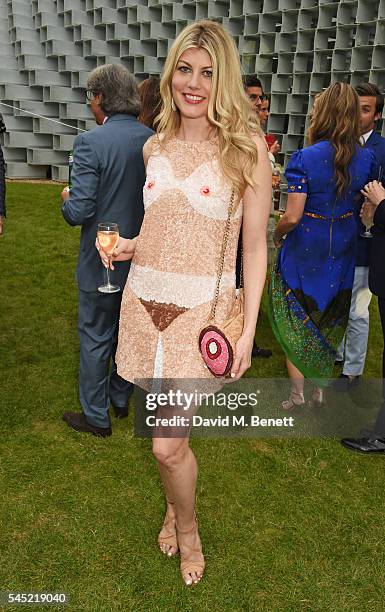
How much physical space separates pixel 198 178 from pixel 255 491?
1517 mm

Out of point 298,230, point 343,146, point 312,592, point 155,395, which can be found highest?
point 343,146

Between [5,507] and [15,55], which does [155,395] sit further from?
[15,55]

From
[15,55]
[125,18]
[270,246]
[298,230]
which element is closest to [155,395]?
[298,230]

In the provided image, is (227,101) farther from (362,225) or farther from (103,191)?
(362,225)

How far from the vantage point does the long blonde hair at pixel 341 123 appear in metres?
2.69

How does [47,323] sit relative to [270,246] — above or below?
below

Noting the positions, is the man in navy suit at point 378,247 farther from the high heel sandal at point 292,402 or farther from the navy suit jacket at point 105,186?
the navy suit jacket at point 105,186

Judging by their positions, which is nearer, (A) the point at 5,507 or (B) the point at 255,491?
(A) the point at 5,507

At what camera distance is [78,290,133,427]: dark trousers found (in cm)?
272

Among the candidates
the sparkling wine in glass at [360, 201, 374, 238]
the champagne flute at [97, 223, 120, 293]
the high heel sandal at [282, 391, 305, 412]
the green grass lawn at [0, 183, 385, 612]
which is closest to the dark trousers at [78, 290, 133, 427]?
the green grass lawn at [0, 183, 385, 612]

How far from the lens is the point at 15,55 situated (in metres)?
10.6

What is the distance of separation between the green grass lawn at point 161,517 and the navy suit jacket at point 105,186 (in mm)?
870

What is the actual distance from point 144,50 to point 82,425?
7588 mm

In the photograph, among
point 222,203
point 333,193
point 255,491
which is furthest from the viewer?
point 333,193
